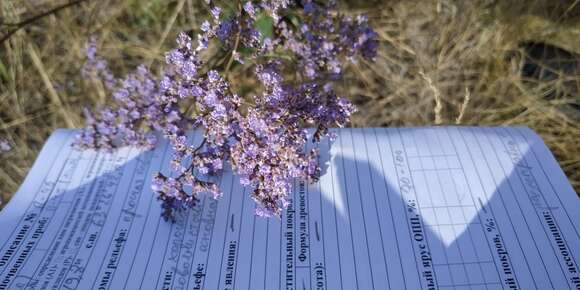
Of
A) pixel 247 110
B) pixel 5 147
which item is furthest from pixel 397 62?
pixel 5 147

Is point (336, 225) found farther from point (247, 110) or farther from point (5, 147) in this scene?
point (5, 147)

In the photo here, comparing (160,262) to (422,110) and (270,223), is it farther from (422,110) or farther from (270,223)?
(422,110)

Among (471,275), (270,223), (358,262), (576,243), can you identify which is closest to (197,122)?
(270,223)

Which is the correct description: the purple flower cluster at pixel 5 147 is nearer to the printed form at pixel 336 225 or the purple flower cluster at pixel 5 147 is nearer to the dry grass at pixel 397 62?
the dry grass at pixel 397 62

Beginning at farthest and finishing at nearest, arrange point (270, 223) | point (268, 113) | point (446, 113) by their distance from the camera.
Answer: point (446, 113) → point (270, 223) → point (268, 113)

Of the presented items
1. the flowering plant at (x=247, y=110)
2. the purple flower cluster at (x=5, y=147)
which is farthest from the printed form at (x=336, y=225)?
the purple flower cluster at (x=5, y=147)

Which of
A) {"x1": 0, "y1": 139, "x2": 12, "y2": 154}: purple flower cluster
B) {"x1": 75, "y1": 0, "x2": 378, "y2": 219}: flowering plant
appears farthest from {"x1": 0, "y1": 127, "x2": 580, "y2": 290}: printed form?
{"x1": 0, "y1": 139, "x2": 12, "y2": 154}: purple flower cluster

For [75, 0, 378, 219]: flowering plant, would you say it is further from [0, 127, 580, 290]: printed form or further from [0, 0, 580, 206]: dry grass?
[0, 0, 580, 206]: dry grass
